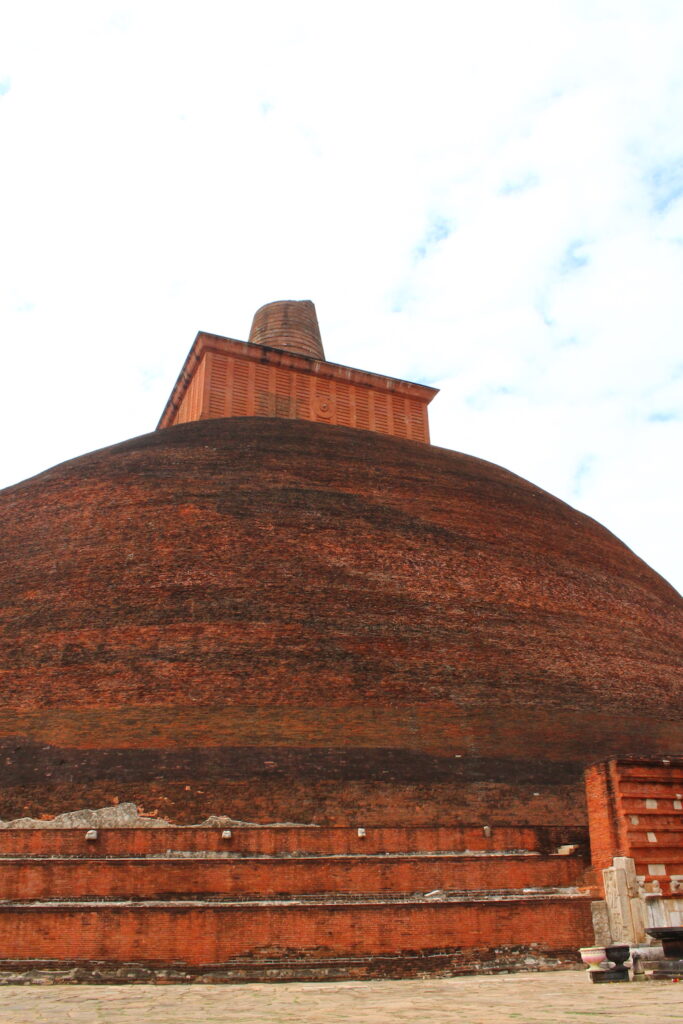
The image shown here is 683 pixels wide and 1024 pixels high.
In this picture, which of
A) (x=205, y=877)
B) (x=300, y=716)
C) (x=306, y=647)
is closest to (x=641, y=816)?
(x=300, y=716)

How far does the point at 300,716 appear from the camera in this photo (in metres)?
9.51

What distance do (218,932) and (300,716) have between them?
247cm

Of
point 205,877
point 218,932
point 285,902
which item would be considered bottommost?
point 218,932

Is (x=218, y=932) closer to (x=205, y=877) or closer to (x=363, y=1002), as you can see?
(x=205, y=877)

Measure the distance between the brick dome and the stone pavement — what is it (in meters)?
2.05

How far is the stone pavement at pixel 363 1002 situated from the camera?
4609mm

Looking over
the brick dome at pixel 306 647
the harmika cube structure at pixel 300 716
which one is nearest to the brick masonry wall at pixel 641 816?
the harmika cube structure at pixel 300 716

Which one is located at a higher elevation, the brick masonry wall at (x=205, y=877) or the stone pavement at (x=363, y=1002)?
the brick masonry wall at (x=205, y=877)

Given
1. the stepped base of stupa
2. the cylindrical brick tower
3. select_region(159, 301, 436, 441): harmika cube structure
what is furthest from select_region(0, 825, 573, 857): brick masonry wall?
the cylindrical brick tower

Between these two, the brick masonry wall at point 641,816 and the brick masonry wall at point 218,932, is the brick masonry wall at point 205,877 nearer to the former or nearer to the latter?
the brick masonry wall at point 218,932

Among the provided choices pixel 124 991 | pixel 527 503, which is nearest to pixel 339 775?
pixel 124 991

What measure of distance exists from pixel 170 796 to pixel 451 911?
2.86 meters

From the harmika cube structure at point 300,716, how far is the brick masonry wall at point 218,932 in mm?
19

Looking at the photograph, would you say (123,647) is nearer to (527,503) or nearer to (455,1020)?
(455,1020)
